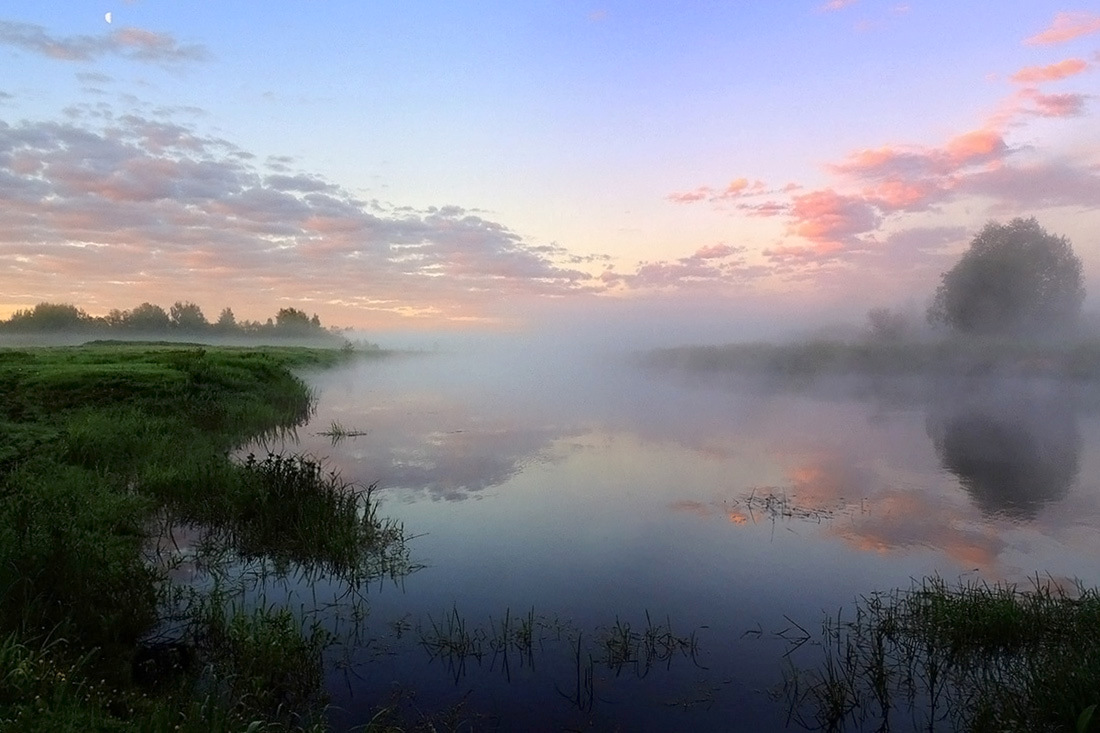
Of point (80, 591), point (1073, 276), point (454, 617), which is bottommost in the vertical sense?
point (454, 617)

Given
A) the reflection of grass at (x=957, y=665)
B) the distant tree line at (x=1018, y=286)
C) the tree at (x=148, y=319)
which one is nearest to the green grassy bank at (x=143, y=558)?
the reflection of grass at (x=957, y=665)

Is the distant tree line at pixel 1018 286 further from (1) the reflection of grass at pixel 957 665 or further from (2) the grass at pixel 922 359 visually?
(1) the reflection of grass at pixel 957 665

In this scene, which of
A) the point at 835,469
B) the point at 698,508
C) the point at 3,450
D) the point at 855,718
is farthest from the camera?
the point at 835,469

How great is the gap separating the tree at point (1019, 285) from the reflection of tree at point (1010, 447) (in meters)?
35.2

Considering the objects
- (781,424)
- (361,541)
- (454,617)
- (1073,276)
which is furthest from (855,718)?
(1073,276)

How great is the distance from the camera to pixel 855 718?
8570mm

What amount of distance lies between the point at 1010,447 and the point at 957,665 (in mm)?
26111

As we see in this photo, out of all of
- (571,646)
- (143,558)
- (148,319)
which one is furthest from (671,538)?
(148,319)

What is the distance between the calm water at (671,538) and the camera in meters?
9.40

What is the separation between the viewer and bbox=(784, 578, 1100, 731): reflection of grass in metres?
7.69

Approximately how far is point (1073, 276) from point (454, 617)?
337 ft

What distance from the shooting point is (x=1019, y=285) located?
270 ft

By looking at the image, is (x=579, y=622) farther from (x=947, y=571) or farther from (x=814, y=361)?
(x=814, y=361)

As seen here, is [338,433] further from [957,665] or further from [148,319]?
[148,319]
